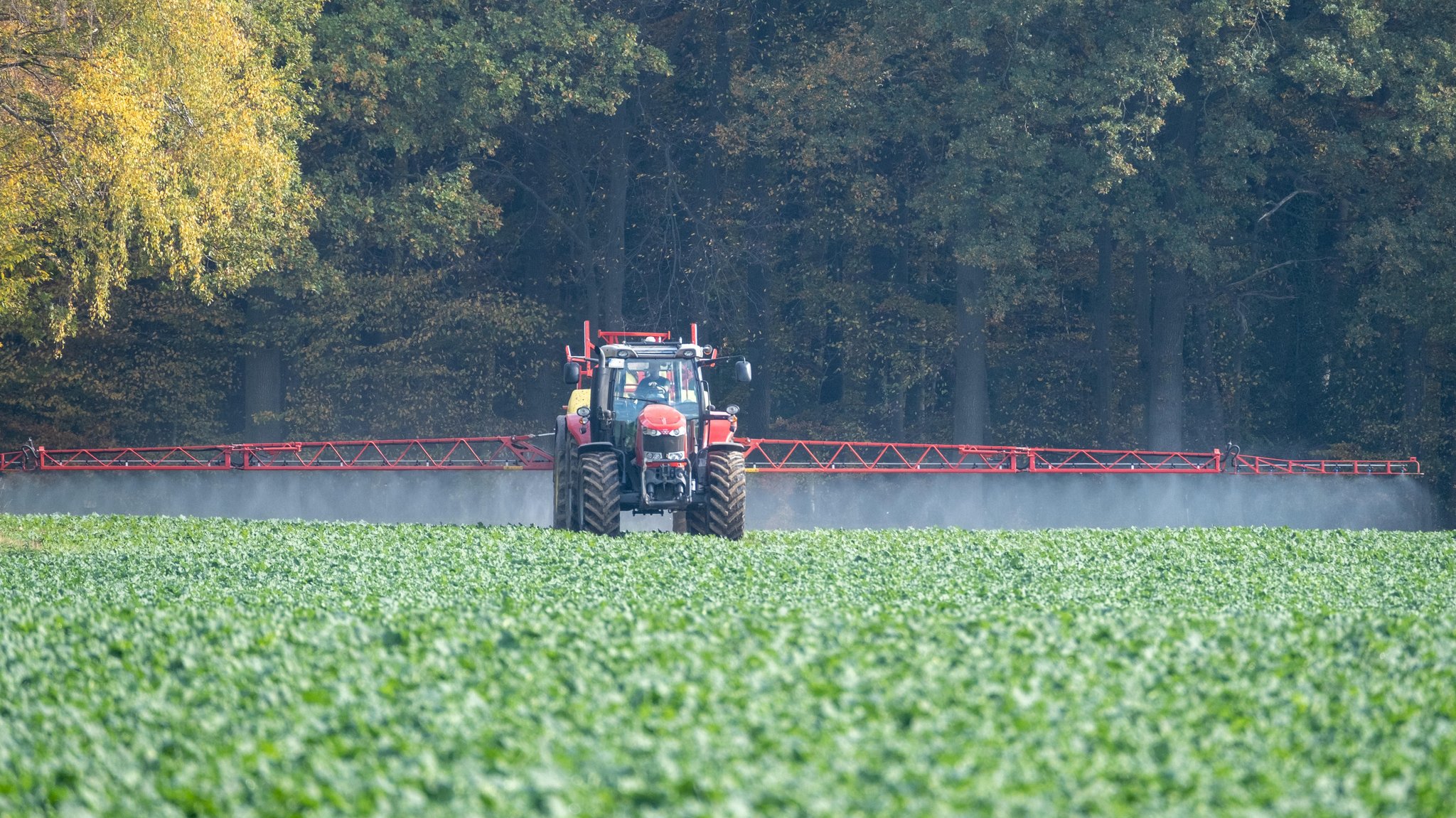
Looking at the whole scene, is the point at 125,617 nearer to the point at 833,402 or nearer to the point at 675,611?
the point at 675,611

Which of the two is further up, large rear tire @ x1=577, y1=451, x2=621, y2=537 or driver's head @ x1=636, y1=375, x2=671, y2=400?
driver's head @ x1=636, y1=375, x2=671, y2=400

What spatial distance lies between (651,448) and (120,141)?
789 cm

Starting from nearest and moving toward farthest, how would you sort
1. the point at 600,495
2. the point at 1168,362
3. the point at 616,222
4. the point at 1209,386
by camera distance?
the point at 600,495 < the point at 1168,362 < the point at 616,222 < the point at 1209,386

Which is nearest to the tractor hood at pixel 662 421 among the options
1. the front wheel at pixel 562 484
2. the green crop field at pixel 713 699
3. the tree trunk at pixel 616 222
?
the front wheel at pixel 562 484

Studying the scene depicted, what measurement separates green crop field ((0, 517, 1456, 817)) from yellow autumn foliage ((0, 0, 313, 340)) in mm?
7187

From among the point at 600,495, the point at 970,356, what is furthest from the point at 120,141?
the point at 970,356

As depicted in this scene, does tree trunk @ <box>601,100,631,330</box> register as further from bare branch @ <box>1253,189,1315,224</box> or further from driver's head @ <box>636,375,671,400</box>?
driver's head @ <box>636,375,671,400</box>

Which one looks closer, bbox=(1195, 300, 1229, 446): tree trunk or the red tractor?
the red tractor

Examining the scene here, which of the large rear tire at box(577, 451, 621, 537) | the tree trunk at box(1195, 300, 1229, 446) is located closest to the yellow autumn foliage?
the large rear tire at box(577, 451, 621, 537)

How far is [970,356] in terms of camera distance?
36375mm

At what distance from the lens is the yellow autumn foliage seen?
20031mm

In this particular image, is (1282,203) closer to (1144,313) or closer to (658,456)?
(1144,313)

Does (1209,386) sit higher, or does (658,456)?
(1209,386)

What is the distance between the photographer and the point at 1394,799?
677 cm
